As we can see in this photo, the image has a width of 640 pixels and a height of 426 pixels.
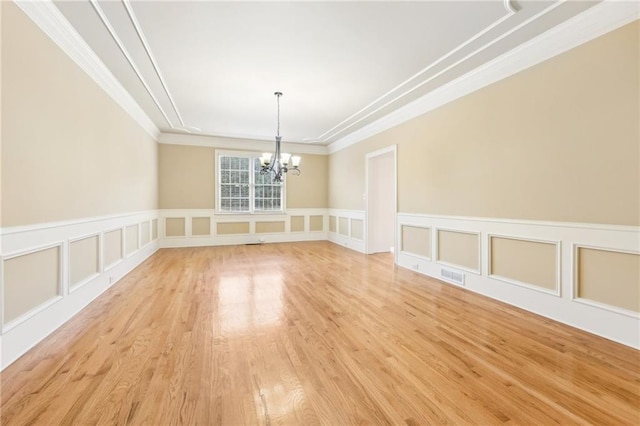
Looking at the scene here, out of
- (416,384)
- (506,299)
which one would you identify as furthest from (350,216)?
(416,384)

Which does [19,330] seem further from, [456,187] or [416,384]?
[456,187]

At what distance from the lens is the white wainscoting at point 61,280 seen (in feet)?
6.72

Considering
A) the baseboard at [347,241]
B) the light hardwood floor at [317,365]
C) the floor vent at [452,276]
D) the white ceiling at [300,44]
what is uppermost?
the white ceiling at [300,44]

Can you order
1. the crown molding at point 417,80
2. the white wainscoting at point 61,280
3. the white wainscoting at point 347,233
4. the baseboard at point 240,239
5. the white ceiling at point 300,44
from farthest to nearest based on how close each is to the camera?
the baseboard at point 240,239, the white wainscoting at point 347,233, the crown molding at point 417,80, the white ceiling at point 300,44, the white wainscoting at point 61,280

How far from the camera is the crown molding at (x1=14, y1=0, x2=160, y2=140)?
2.30 meters

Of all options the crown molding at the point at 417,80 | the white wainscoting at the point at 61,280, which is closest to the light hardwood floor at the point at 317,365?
the white wainscoting at the point at 61,280

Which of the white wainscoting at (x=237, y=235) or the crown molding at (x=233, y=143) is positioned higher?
the crown molding at (x=233, y=143)

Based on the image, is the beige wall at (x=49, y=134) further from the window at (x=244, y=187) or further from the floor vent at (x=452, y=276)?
the floor vent at (x=452, y=276)

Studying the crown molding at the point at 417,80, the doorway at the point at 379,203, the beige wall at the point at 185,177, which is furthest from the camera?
the beige wall at the point at 185,177

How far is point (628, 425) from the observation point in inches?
58.1

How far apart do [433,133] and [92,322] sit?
5001mm

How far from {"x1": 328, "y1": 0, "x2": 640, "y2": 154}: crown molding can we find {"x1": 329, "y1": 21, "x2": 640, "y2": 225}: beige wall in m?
0.07

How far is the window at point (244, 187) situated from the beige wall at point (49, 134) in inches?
142

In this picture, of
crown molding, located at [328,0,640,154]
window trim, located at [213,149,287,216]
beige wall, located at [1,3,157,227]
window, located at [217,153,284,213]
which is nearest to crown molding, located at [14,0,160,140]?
beige wall, located at [1,3,157,227]
